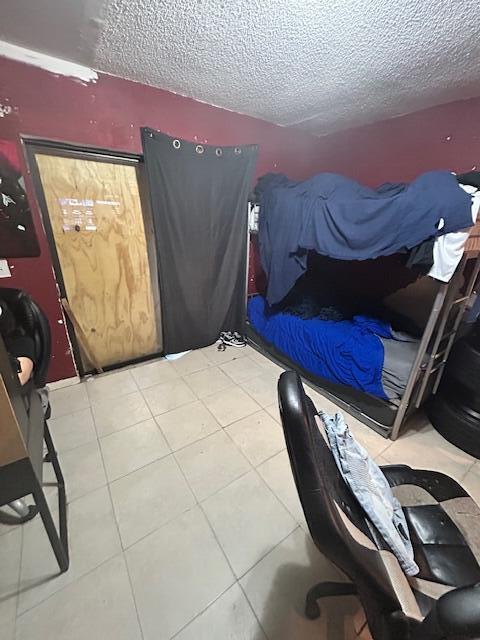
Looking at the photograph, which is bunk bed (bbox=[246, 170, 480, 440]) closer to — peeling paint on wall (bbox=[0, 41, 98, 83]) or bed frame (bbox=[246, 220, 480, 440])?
bed frame (bbox=[246, 220, 480, 440])

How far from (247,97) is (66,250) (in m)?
1.96

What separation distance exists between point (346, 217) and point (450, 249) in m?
0.66

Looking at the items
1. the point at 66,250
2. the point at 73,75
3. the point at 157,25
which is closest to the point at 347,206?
the point at 157,25

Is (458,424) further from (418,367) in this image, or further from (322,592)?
(322,592)

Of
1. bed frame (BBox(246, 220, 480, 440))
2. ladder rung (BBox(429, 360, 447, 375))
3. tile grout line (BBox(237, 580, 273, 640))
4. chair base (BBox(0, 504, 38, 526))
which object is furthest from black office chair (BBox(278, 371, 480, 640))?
chair base (BBox(0, 504, 38, 526))

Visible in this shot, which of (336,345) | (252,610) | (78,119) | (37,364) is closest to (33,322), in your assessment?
(37,364)

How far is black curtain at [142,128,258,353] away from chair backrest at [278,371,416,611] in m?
2.01

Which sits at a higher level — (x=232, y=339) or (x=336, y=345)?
(x=336, y=345)

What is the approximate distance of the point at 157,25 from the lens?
135 centimetres

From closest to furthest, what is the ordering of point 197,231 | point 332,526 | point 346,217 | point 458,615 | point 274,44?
point 458,615
point 332,526
point 274,44
point 346,217
point 197,231

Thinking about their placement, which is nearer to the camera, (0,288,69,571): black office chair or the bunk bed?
(0,288,69,571): black office chair

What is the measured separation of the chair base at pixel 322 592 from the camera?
938mm

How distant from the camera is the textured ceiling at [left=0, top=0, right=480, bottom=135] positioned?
4.05 ft

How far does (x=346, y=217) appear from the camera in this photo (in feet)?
5.83
